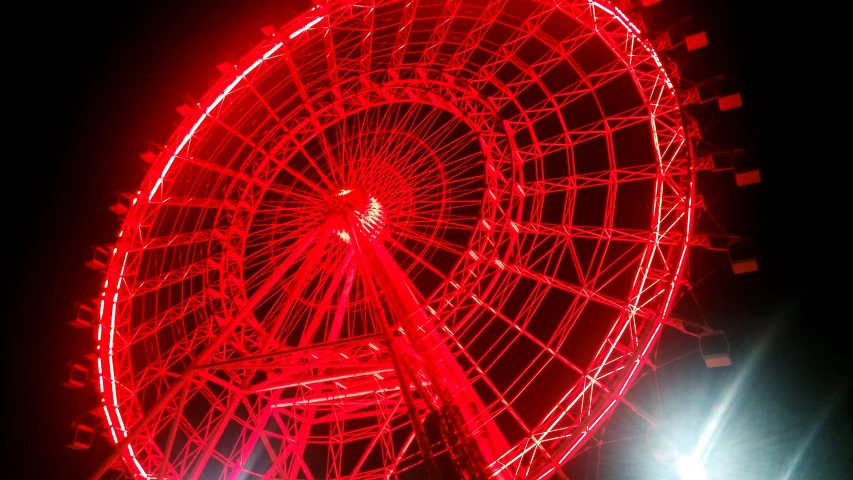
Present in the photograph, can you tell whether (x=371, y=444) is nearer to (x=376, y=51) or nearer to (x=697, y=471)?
(x=697, y=471)

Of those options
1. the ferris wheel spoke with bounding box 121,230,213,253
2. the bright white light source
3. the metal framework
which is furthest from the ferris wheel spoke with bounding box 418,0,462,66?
the bright white light source

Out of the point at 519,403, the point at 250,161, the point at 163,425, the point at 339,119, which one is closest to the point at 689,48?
the point at 339,119

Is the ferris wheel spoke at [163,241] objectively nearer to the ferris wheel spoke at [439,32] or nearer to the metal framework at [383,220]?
the metal framework at [383,220]

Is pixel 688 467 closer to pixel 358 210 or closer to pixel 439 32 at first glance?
pixel 358 210

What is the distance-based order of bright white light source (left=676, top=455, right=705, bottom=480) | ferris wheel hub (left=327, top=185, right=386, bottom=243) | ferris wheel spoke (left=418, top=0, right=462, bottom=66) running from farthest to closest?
ferris wheel spoke (left=418, top=0, right=462, bottom=66)
ferris wheel hub (left=327, top=185, right=386, bottom=243)
bright white light source (left=676, top=455, right=705, bottom=480)

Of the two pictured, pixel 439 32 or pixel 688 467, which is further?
pixel 439 32

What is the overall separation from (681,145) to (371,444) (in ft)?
32.7

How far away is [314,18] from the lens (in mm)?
16609

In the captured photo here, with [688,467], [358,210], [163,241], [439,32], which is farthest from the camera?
[163,241]

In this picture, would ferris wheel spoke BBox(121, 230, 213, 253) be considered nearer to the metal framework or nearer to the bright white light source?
the metal framework

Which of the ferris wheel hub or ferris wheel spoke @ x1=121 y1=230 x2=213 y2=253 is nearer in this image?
the ferris wheel hub

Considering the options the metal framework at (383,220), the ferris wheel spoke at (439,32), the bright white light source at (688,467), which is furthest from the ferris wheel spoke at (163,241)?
the bright white light source at (688,467)

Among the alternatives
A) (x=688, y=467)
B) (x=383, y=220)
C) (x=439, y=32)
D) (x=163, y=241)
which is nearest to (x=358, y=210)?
(x=383, y=220)

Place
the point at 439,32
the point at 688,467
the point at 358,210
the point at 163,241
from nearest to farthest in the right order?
the point at 688,467
the point at 358,210
the point at 439,32
the point at 163,241
